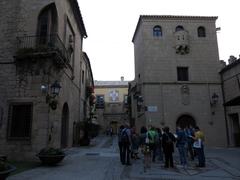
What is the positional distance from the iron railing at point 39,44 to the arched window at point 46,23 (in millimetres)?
139

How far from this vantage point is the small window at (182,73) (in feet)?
65.3

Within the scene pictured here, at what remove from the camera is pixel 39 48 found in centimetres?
1192

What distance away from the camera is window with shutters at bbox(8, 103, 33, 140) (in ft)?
38.2

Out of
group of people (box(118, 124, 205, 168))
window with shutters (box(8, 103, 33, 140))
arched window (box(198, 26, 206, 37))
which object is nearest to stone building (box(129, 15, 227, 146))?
arched window (box(198, 26, 206, 37))

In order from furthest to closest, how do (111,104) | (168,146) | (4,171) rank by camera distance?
(111,104) → (168,146) → (4,171)

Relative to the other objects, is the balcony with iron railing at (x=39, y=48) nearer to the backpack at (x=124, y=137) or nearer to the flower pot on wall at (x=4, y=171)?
the backpack at (x=124, y=137)

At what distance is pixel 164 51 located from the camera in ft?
66.1

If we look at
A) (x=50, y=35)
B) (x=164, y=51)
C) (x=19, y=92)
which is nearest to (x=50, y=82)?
(x=19, y=92)

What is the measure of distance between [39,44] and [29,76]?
185cm

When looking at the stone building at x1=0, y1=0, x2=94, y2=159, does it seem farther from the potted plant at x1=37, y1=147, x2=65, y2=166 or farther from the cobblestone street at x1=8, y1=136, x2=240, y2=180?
the cobblestone street at x1=8, y1=136, x2=240, y2=180

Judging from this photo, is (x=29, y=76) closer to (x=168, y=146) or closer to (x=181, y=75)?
(x=168, y=146)

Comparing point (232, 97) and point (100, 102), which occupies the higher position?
point (100, 102)

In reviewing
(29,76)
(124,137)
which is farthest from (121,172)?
(29,76)

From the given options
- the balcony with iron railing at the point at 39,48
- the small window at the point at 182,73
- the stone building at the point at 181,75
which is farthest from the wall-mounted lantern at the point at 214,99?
the balcony with iron railing at the point at 39,48
